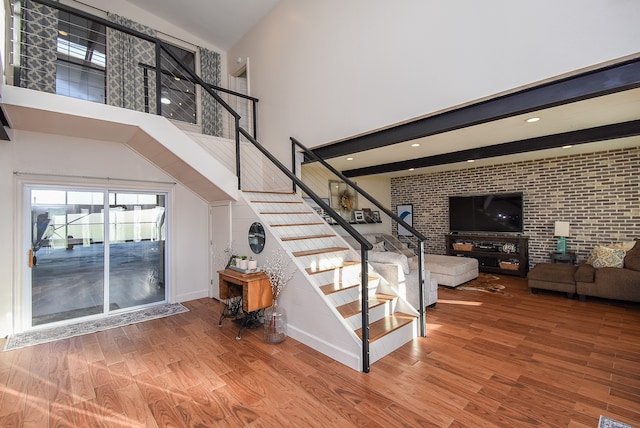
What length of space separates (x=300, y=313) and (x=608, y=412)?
258 centimetres

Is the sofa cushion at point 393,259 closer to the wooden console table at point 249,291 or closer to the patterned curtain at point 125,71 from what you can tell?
the wooden console table at point 249,291

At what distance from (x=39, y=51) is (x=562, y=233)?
955cm

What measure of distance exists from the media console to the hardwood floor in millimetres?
2558

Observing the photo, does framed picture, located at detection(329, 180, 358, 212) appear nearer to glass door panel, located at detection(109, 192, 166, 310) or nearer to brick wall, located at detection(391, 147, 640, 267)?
brick wall, located at detection(391, 147, 640, 267)

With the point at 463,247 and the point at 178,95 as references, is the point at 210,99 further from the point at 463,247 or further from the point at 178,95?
the point at 463,247

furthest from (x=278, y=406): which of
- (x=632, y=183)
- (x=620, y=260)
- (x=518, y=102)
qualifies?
(x=632, y=183)

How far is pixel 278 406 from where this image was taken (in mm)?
2203

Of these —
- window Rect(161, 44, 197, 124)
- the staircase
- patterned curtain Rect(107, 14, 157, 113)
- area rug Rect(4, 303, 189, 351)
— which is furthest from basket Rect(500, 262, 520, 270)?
patterned curtain Rect(107, 14, 157, 113)

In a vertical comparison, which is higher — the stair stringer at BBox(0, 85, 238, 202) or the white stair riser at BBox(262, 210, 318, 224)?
the stair stringer at BBox(0, 85, 238, 202)

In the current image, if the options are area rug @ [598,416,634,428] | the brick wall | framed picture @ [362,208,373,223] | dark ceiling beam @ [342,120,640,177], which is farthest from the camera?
framed picture @ [362,208,373,223]

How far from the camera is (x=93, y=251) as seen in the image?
14.0 feet

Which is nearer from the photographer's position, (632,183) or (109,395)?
(109,395)

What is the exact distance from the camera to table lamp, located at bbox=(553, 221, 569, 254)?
5.58 metres

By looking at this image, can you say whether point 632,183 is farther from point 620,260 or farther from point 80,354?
point 80,354
